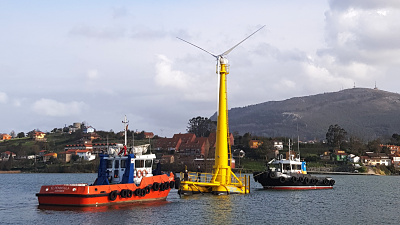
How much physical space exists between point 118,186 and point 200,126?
385 feet

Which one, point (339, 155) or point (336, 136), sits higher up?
point (336, 136)

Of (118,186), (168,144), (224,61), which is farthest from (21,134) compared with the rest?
(118,186)

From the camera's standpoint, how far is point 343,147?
132 metres

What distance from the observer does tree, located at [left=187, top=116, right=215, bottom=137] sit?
147 meters

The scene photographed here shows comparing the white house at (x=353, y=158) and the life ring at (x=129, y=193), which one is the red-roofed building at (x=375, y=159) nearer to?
the white house at (x=353, y=158)

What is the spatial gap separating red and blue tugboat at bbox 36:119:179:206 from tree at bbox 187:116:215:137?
364 ft

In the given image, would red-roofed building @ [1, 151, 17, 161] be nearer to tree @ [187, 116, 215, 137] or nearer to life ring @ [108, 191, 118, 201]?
tree @ [187, 116, 215, 137]

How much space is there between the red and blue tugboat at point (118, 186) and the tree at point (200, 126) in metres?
111

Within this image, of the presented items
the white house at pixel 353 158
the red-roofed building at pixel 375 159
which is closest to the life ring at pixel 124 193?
the white house at pixel 353 158

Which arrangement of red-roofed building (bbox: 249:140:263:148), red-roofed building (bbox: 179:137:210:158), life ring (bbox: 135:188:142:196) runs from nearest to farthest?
life ring (bbox: 135:188:142:196)
red-roofed building (bbox: 179:137:210:158)
red-roofed building (bbox: 249:140:263:148)

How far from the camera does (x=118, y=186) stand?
100.0 ft

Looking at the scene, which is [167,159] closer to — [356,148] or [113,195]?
[356,148]

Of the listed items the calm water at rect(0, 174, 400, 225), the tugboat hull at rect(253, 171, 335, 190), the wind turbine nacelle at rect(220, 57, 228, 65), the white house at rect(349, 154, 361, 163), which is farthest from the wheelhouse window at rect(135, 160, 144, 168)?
the white house at rect(349, 154, 361, 163)

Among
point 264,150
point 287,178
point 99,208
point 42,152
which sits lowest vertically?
point 99,208
